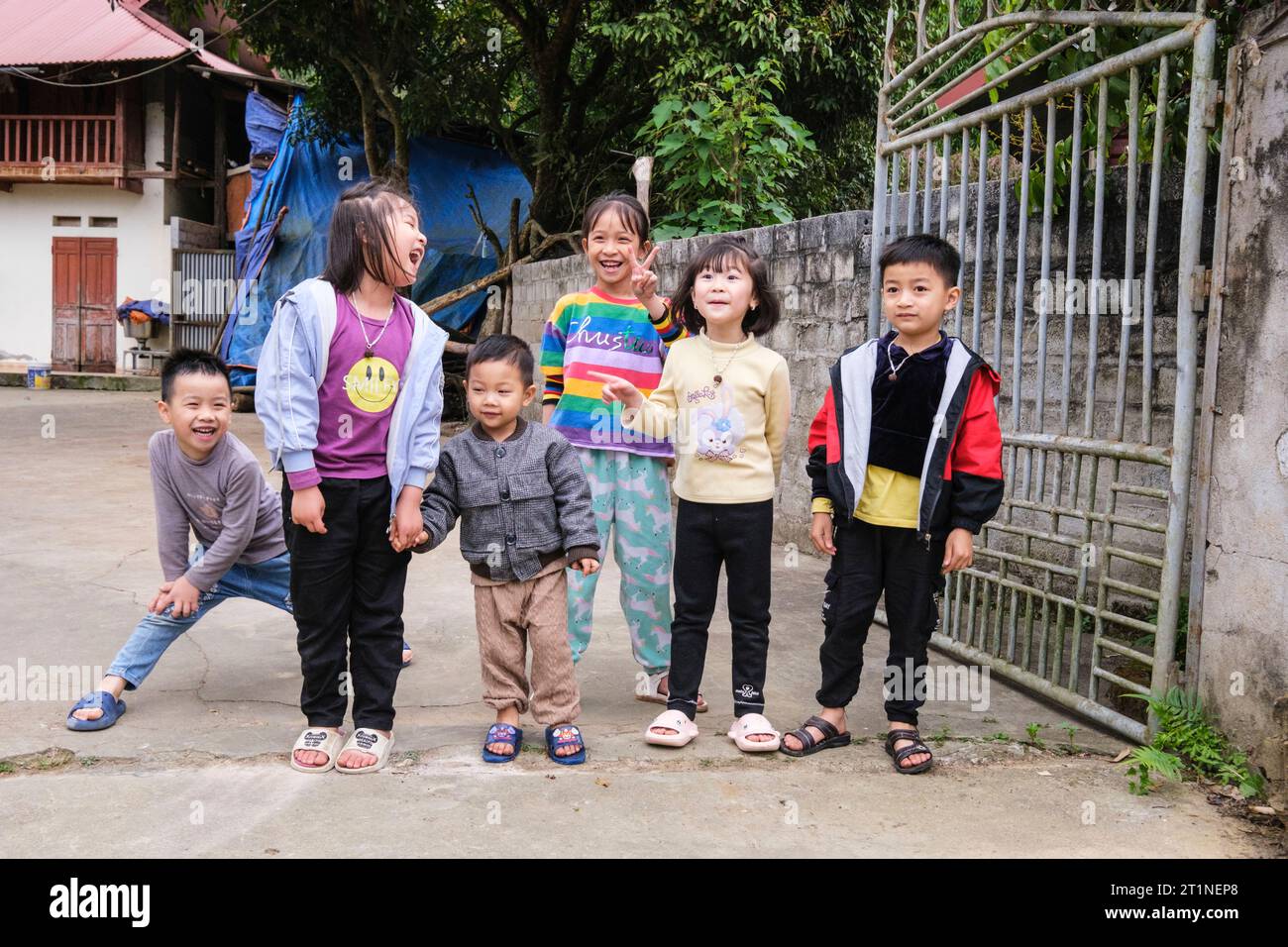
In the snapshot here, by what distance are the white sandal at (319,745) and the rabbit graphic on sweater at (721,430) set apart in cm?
123

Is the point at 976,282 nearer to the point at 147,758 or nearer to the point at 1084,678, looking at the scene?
the point at 1084,678

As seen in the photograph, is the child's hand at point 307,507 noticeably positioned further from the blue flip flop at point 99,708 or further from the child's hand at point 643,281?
the child's hand at point 643,281

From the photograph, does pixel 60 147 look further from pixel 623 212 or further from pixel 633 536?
pixel 633 536

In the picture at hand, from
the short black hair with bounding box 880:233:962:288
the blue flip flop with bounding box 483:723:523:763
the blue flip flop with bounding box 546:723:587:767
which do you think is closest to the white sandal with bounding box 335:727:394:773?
the blue flip flop with bounding box 483:723:523:763

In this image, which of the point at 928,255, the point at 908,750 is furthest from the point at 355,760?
the point at 928,255

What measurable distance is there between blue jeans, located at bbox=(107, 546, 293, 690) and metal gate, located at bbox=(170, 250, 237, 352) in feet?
50.0

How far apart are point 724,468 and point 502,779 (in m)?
1.01

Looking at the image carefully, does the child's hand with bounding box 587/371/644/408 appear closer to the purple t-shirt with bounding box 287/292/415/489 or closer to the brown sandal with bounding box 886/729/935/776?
the purple t-shirt with bounding box 287/292/415/489

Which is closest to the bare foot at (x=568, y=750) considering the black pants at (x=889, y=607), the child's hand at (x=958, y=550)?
the black pants at (x=889, y=607)

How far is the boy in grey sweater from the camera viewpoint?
10.6 feet

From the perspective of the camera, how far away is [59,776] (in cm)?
276

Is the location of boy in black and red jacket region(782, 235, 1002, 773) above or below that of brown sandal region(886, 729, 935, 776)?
above

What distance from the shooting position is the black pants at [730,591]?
10.2 ft

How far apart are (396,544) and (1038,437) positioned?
204cm
